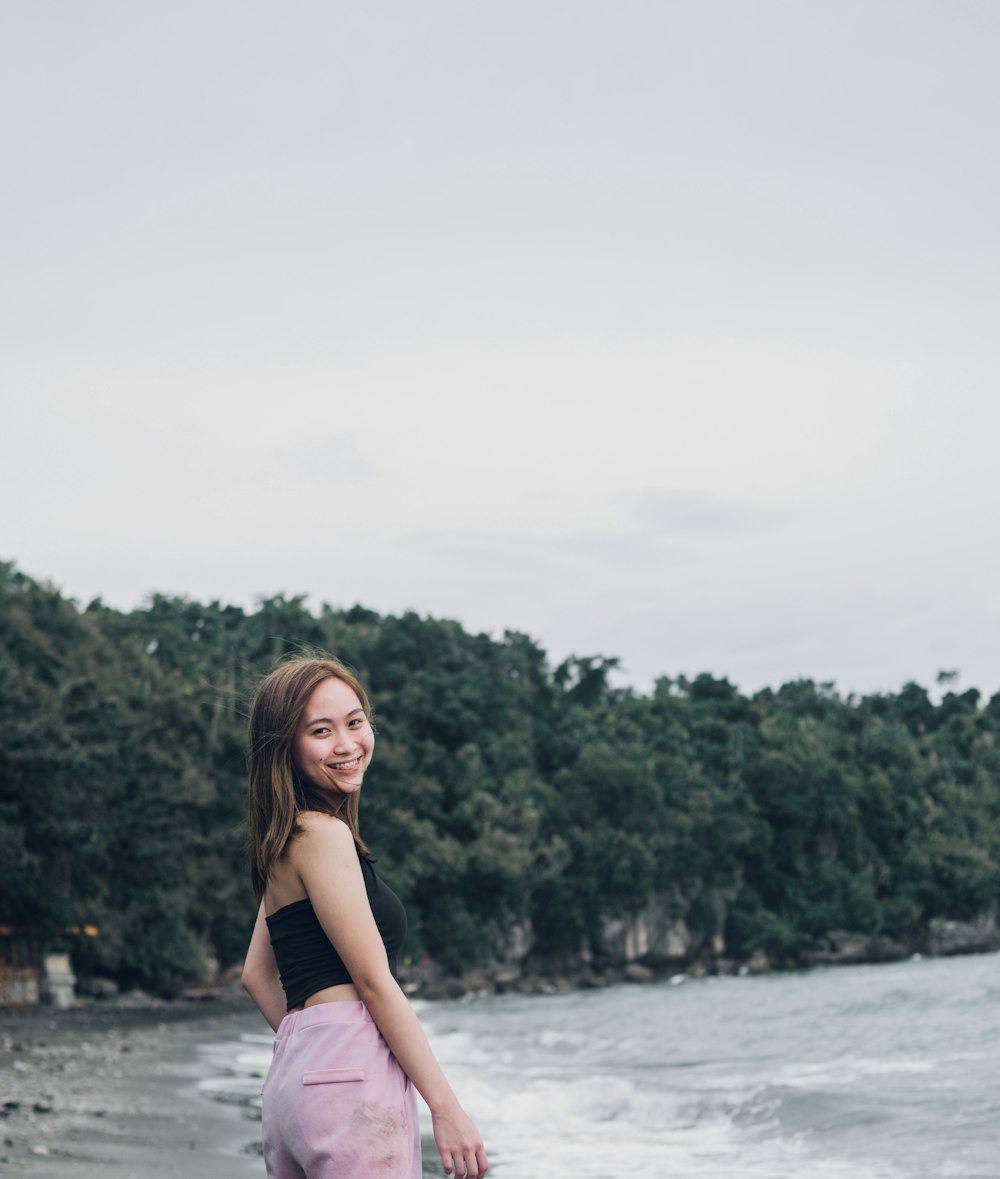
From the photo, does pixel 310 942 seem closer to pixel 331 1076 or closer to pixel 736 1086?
pixel 331 1076

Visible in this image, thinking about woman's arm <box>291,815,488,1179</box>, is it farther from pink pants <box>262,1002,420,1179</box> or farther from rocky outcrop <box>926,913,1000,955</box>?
rocky outcrop <box>926,913,1000,955</box>

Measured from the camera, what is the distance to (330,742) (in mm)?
2795

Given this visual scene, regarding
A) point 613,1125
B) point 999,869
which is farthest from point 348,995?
point 999,869

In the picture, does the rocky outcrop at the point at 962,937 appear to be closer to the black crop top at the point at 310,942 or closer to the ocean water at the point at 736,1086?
the ocean water at the point at 736,1086

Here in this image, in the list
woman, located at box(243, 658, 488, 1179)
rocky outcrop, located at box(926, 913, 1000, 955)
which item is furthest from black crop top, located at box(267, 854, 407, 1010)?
rocky outcrop, located at box(926, 913, 1000, 955)

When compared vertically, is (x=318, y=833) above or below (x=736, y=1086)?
above

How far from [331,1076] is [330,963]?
21 centimetres

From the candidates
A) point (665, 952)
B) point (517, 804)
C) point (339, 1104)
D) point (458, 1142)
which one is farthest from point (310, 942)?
point (665, 952)

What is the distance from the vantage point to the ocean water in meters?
12.3

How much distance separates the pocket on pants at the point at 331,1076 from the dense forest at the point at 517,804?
110 ft

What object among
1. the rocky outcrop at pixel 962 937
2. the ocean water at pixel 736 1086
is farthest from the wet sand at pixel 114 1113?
the rocky outcrop at pixel 962 937

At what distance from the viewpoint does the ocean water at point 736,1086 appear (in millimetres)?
12281

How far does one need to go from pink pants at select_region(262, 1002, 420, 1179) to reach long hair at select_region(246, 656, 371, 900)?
32 cm

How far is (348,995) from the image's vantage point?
264 centimetres
